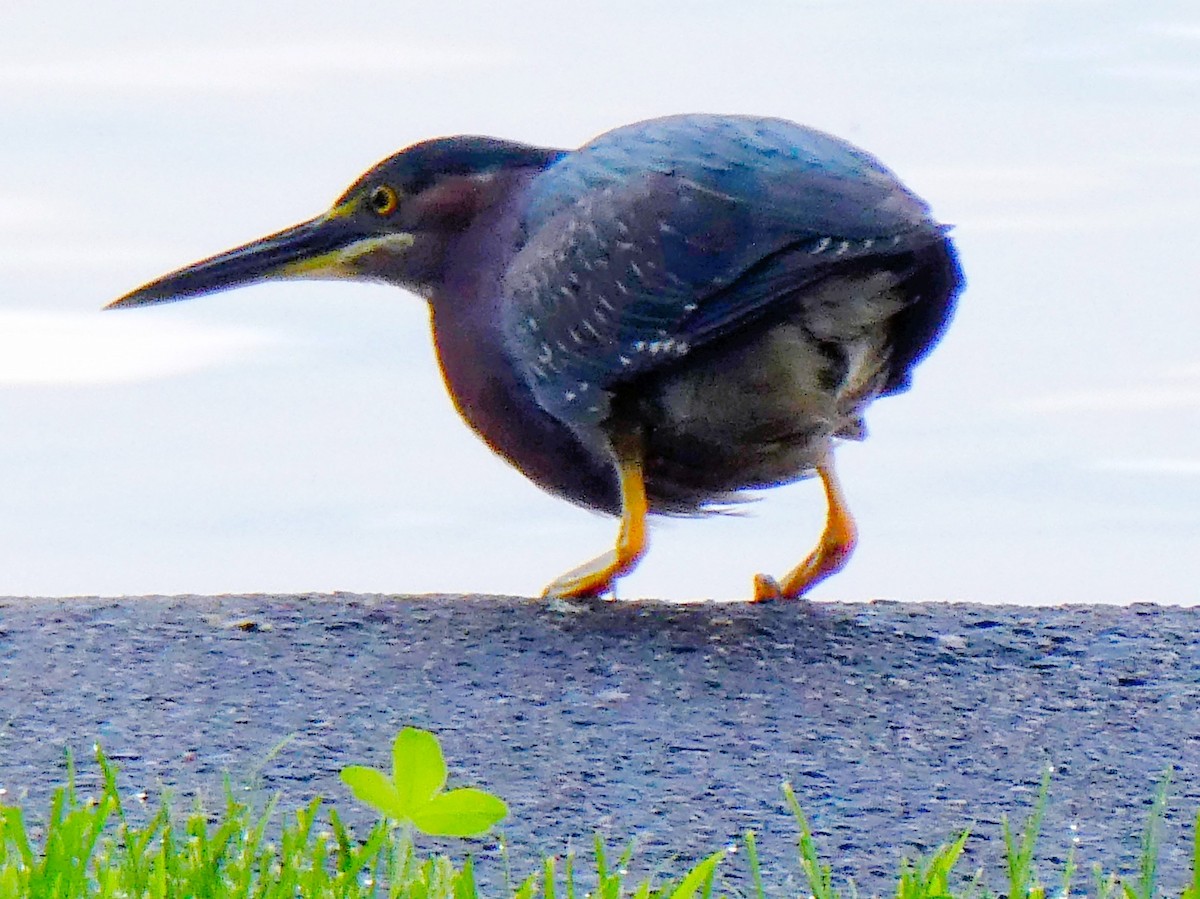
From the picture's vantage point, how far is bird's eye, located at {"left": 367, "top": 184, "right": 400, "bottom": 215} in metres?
4.94

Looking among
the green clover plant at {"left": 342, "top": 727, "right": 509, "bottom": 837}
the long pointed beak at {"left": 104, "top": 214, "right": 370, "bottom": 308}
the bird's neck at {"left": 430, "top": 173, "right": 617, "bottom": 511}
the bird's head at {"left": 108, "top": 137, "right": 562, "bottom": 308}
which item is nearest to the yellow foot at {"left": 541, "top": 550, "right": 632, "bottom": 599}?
the bird's neck at {"left": 430, "top": 173, "right": 617, "bottom": 511}

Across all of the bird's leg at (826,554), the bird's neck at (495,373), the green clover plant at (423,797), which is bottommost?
the green clover plant at (423,797)

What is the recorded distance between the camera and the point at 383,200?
496 centimetres

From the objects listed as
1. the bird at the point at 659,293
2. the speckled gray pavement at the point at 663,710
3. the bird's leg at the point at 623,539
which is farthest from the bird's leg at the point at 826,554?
the bird's leg at the point at 623,539

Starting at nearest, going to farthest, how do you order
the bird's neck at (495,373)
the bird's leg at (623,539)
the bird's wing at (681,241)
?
the bird's wing at (681,241) → the bird's leg at (623,539) → the bird's neck at (495,373)

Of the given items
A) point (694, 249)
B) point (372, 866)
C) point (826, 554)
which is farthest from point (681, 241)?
point (372, 866)

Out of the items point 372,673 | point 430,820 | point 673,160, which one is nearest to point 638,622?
point 372,673

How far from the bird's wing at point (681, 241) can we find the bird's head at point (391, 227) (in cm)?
41

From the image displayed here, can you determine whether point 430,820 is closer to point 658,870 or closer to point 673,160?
point 658,870

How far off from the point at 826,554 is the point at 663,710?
48.4 inches

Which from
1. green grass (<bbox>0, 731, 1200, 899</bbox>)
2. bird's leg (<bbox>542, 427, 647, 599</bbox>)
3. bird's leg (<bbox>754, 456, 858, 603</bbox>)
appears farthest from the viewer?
bird's leg (<bbox>754, 456, 858, 603</bbox>)

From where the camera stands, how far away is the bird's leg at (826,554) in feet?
15.7

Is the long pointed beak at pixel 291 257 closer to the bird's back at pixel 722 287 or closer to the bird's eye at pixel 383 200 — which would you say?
the bird's eye at pixel 383 200

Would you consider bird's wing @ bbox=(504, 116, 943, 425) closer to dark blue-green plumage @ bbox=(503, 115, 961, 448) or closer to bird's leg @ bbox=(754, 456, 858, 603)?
dark blue-green plumage @ bbox=(503, 115, 961, 448)
